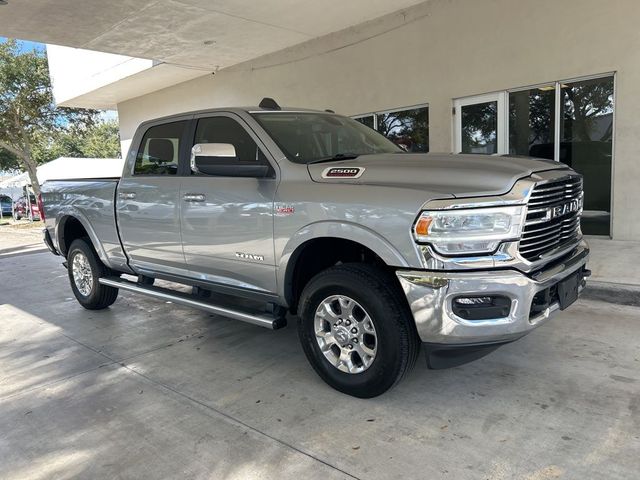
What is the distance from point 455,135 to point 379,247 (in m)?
6.59

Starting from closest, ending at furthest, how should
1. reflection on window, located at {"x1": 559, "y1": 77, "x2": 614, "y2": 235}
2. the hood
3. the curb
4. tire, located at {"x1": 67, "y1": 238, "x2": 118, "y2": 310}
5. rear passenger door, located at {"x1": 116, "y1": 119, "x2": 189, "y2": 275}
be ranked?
the hood < rear passenger door, located at {"x1": 116, "y1": 119, "x2": 189, "y2": 275} < the curb < tire, located at {"x1": 67, "y1": 238, "x2": 118, "y2": 310} < reflection on window, located at {"x1": 559, "y1": 77, "x2": 614, "y2": 235}

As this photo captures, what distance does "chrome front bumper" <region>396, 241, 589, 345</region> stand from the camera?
287cm

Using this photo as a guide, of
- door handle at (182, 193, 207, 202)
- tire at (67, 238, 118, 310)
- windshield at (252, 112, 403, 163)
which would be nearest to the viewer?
windshield at (252, 112, 403, 163)

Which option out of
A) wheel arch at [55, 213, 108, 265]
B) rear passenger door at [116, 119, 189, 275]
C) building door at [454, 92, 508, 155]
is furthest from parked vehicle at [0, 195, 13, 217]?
rear passenger door at [116, 119, 189, 275]

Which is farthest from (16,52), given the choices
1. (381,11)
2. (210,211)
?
(210,211)

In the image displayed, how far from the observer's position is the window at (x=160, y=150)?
4.77 metres

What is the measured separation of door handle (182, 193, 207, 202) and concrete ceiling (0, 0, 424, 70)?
5.51 m

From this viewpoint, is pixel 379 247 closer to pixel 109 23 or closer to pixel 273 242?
pixel 273 242

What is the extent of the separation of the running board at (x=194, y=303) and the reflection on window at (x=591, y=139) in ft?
20.3

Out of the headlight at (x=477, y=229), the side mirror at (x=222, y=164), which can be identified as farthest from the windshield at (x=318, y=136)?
the headlight at (x=477, y=229)

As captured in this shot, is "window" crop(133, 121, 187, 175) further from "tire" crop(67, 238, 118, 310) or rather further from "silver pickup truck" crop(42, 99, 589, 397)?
"tire" crop(67, 238, 118, 310)

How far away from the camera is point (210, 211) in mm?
4156

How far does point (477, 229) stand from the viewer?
2895mm

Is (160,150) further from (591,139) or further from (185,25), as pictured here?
(591,139)
